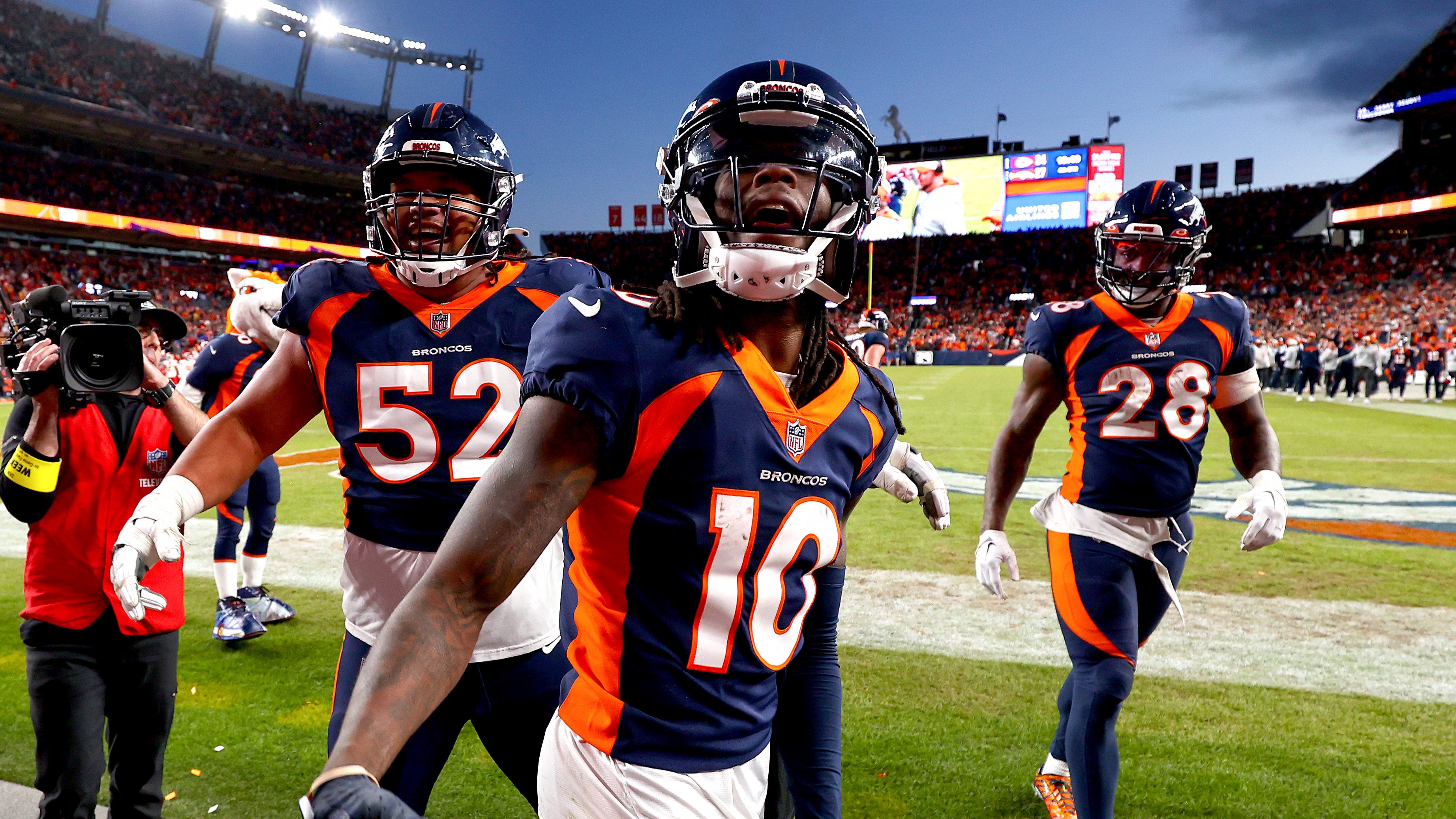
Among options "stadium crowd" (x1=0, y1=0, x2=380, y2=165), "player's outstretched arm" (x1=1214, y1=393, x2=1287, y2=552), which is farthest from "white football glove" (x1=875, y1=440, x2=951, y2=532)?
"stadium crowd" (x1=0, y1=0, x2=380, y2=165)

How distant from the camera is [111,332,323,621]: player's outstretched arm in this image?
2092mm

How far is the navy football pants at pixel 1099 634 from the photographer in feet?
8.95

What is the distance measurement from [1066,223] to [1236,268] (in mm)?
8201

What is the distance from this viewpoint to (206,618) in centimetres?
537

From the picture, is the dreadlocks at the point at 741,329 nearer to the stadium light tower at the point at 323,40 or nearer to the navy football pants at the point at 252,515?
the navy football pants at the point at 252,515

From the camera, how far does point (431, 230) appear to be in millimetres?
2428

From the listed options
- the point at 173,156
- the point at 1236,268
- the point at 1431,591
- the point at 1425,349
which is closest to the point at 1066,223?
the point at 1236,268

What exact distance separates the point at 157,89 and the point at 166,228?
680 cm

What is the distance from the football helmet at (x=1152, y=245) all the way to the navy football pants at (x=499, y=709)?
7.71 feet

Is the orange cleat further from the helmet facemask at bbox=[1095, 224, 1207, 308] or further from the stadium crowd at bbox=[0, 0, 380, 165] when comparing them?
the stadium crowd at bbox=[0, 0, 380, 165]

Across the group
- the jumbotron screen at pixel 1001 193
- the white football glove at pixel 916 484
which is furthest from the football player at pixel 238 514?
the jumbotron screen at pixel 1001 193

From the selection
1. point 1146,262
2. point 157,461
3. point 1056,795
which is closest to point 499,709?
point 157,461

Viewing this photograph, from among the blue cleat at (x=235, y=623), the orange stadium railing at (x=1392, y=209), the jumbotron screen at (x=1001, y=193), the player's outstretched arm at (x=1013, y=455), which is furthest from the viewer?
the jumbotron screen at (x=1001, y=193)

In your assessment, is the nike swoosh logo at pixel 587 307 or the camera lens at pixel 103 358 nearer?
the nike swoosh logo at pixel 587 307
